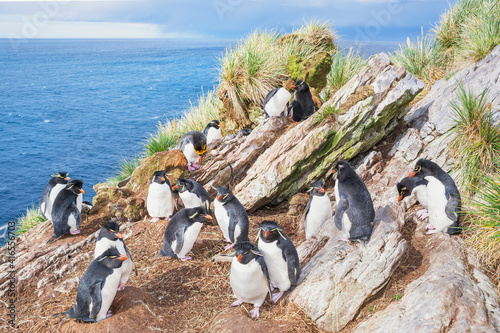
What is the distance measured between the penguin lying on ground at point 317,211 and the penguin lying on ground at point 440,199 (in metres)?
1.42

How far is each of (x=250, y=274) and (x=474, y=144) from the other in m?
4.74

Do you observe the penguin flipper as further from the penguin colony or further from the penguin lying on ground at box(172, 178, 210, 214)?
the penguin lying on ground at box(172, 178, 210, 214)

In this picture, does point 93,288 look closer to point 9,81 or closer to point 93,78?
point 93,78

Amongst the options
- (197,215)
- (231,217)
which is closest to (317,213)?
(231,217)

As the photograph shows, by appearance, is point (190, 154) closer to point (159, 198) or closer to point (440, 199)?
point (159, 198)

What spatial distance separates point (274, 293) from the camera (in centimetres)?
473

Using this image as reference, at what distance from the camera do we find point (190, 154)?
26.9 feet

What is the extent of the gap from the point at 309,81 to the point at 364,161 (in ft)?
15.8

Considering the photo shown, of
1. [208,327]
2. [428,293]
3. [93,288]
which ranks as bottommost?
[208,327]

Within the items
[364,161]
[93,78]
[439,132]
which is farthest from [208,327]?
[93,78]

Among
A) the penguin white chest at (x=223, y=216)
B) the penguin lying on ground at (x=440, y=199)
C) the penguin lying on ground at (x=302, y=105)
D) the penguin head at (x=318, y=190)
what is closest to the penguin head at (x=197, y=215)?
the penguin white chest at (x=223, y=216)

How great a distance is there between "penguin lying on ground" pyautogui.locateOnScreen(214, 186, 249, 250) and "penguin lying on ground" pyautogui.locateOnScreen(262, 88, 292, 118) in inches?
136

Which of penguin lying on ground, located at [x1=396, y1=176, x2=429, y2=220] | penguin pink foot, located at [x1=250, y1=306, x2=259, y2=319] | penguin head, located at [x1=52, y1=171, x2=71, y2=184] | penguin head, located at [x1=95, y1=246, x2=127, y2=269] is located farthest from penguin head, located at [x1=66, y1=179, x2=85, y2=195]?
penguin lying on ground, located at [x1=396, y1=176, x2=429, y2=220]

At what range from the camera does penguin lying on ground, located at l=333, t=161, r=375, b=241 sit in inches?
191
